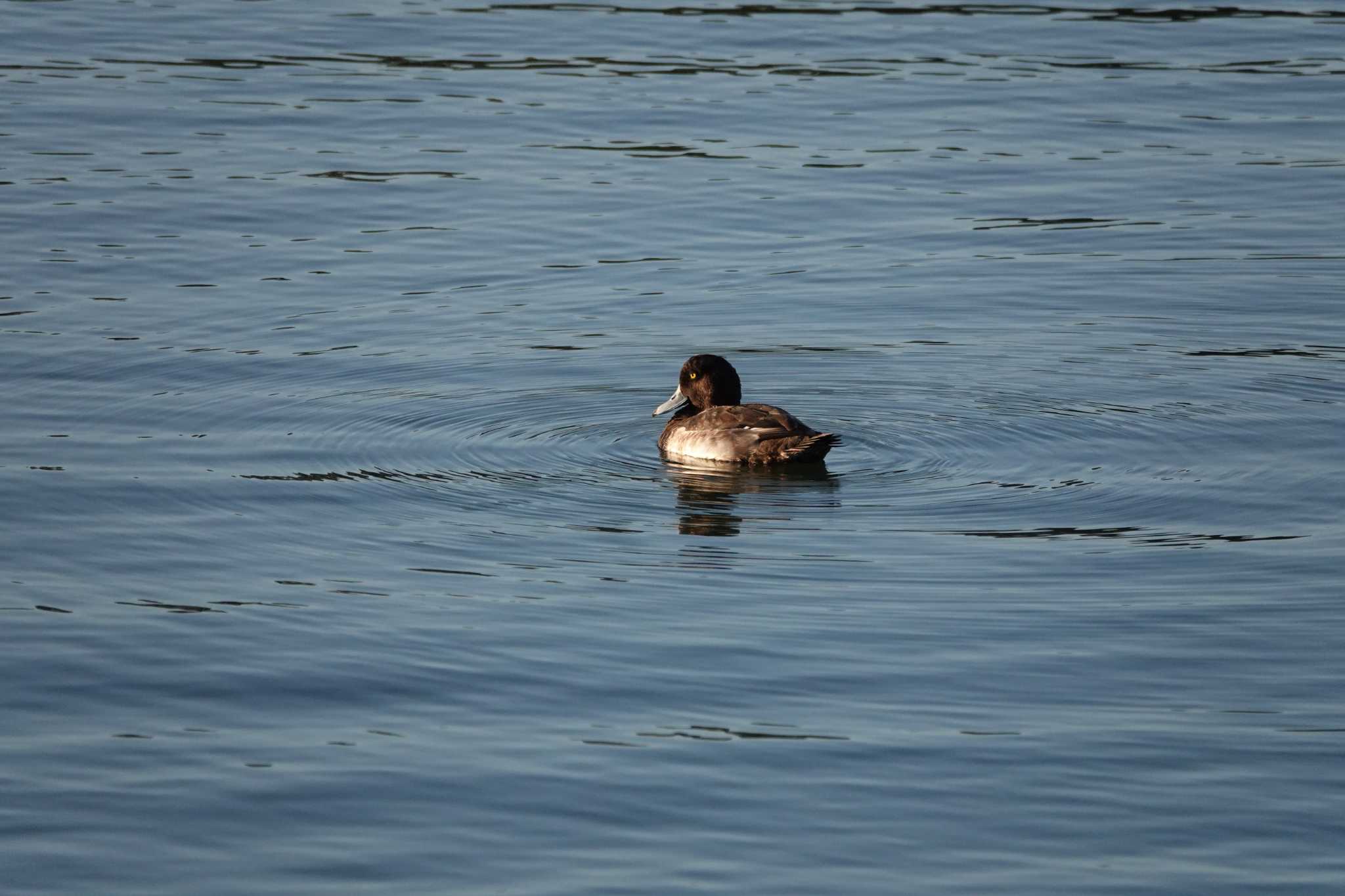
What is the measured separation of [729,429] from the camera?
13766 millimetres

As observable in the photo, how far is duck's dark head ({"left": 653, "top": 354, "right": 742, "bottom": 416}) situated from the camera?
1455 centimetres

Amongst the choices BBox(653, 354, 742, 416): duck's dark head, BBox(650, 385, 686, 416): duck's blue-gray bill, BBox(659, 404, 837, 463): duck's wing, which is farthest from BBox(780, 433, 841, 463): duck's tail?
BBox(650, 385, 686, 416): duck's blue-gray bill

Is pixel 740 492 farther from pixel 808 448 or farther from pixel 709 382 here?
pixel 709 382

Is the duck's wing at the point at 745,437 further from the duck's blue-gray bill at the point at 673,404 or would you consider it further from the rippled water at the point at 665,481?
the duck's blue-gray bill at the point at 673,404

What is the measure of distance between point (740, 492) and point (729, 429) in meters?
0.68

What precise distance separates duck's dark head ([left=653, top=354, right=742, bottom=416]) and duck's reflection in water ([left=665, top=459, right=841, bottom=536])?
2.64 feet

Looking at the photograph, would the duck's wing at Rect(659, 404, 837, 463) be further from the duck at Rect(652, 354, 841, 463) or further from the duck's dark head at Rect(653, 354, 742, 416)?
the duck's dark head at Rect(653, 354, 742, 416)

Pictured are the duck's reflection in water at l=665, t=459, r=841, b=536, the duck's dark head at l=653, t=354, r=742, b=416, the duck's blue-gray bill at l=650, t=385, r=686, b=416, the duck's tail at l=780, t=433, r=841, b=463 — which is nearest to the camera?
the duck's reflection in water at l=665, t=459, r=841, b=536

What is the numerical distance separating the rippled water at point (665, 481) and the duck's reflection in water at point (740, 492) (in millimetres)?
64

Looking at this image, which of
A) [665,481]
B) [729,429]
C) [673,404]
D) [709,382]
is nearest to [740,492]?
[665,481]

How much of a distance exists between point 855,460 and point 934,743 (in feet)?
16.9

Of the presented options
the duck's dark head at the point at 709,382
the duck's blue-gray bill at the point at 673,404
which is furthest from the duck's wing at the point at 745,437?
the duck's blue-gray bill at the point at 673,404

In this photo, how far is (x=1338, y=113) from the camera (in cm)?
2541

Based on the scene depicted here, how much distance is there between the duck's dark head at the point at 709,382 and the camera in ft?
47.8
